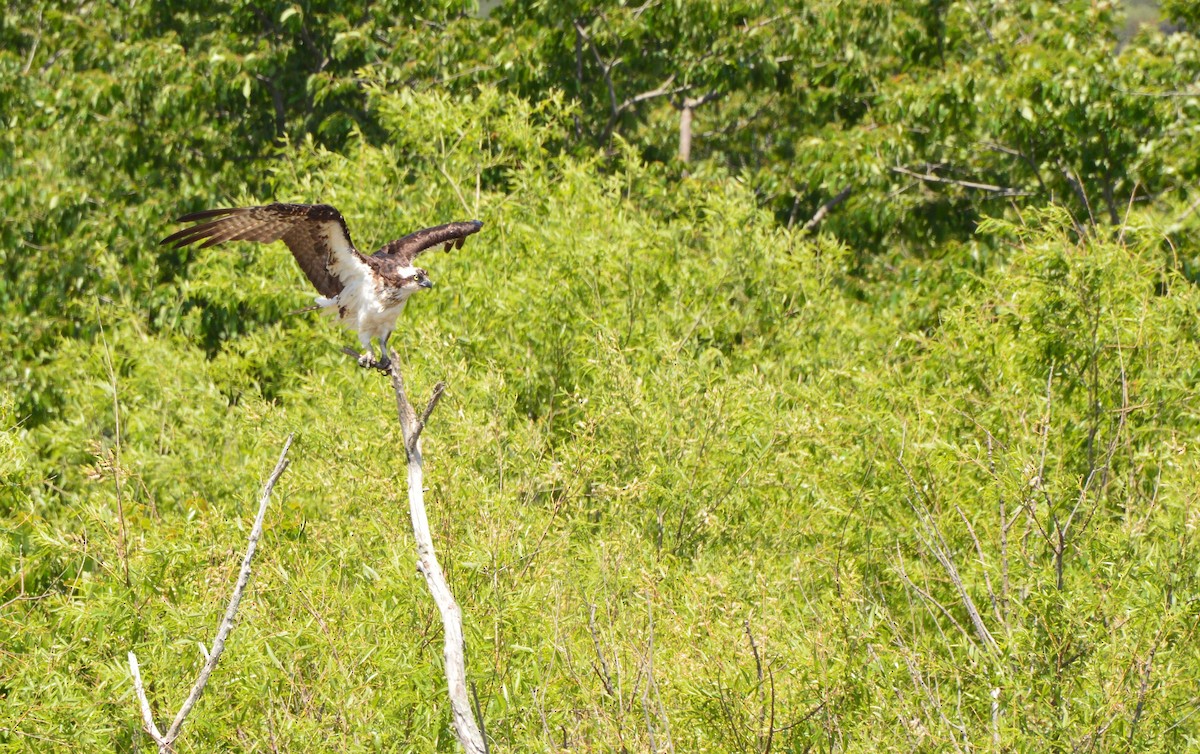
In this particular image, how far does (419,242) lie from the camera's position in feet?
29.1

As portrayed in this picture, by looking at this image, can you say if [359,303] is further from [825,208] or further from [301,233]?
[825,208]


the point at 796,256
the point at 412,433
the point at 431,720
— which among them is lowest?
the point at 796,256

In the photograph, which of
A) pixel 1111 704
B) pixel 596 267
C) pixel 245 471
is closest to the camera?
pixel 1111 704

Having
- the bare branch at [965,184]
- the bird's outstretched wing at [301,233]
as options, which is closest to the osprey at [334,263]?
the bird's outstretched wing at [301,233]

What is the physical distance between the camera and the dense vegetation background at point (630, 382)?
21.4ft

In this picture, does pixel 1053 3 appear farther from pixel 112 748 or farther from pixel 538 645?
pixel 112 748

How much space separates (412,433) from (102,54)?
12.1m

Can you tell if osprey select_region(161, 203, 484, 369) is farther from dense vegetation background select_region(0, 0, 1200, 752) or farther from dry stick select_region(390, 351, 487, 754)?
dry stick select_region(390, 351, 487, 754)

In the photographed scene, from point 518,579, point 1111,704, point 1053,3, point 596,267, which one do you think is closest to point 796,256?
point 596,267

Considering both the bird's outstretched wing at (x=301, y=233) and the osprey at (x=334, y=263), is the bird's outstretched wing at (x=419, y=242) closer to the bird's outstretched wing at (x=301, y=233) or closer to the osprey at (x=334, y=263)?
the osprey at (x=334, y=263)

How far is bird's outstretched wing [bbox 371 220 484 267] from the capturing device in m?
8.43

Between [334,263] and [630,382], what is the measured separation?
2.44 meters

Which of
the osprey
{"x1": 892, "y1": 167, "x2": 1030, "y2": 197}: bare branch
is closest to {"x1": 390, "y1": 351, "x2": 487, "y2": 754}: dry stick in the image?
the osprey

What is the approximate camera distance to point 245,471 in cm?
1030
